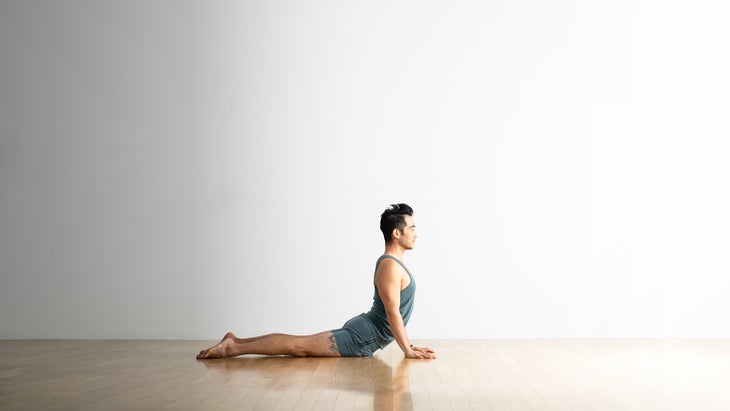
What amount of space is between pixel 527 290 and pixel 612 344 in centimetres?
82

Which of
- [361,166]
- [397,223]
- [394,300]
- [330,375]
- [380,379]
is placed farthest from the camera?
[361,166]

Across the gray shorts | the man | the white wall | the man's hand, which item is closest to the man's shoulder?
the man

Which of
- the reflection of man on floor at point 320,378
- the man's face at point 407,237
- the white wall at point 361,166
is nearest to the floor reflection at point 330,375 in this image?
the reflection of man on floor at point 320,378

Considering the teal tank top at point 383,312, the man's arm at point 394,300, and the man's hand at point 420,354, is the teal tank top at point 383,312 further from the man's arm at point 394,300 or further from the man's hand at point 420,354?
the man's hand at point 420,354

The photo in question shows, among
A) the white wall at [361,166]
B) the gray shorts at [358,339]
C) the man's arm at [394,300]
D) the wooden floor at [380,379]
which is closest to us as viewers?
the wooden floor at [380,379]

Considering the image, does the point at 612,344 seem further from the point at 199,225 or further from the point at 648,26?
the point at 199,225

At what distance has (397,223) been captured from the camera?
488 centimetres

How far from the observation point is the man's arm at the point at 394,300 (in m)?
4.61

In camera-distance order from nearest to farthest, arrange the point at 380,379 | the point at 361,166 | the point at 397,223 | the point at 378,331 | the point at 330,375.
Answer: the point at 380,379, the point at 330,375, the point at 378,331, the point at 397,223, the point at 361,166

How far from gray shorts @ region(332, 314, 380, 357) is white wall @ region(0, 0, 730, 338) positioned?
5.07 ft

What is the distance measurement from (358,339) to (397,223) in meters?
0.71

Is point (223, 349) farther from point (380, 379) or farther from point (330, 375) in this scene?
point (380, 379)

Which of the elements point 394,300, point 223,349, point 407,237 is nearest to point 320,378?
point 394,300

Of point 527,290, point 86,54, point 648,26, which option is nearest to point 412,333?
point 527,290
